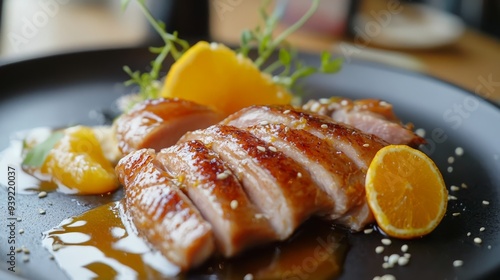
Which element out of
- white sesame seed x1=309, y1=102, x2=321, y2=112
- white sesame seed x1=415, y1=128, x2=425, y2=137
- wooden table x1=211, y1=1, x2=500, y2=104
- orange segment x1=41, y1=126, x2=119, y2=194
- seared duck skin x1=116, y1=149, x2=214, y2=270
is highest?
seared duck skin x1=116, y1=149, x2=214, y2=270

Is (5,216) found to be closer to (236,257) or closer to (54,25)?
(236,257)

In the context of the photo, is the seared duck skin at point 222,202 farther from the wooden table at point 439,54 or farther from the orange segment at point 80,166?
the wooden table at point 439,54

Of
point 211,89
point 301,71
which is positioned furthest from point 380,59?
point 211,89

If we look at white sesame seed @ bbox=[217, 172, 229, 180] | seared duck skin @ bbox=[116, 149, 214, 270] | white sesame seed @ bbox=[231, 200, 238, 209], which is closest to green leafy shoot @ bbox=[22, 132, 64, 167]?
seared duck skin @ bbox=[116, 149, 214, 270]

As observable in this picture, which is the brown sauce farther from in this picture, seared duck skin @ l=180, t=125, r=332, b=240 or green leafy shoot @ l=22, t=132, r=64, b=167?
green leafy shoot @ l=22, t=132, r=64, b=167

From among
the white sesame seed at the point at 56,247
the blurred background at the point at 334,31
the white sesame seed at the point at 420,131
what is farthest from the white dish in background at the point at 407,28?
the white sesame seed at the point at 56,247
